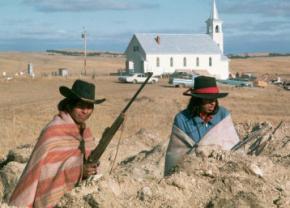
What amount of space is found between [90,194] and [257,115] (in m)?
24.2

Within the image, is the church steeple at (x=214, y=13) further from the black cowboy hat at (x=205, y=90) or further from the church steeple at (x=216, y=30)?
the black cowboy hat at (x=205, y=90)

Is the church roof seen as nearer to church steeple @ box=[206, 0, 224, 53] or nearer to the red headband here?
church steeple @ box=[206, 0, 224, 53]

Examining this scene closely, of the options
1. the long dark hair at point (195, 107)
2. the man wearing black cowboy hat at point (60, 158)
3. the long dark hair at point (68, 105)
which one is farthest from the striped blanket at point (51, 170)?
the long dark hair at point (195, 107)

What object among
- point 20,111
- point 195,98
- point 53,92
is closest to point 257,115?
point 20,111

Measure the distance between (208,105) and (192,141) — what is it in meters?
0.34

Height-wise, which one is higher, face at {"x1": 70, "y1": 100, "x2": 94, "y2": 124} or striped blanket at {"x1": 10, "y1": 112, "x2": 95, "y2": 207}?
face at {"x1": 70, "y1": 100, "x2": 94, "y2": 124}

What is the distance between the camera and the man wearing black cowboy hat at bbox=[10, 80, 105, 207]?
206 inches

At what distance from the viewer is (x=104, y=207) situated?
15.7 feet

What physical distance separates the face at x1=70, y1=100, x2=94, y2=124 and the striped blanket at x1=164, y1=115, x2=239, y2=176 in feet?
3.12

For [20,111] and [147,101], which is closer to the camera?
[20,111]

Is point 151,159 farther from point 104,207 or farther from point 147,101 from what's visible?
point 147,101

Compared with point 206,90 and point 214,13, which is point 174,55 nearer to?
point 214,13

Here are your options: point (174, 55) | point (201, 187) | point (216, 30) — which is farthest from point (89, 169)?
point (216, 30)

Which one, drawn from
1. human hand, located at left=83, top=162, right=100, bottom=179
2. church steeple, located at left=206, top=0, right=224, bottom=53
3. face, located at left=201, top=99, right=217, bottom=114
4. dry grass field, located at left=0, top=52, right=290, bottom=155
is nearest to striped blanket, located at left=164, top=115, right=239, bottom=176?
face, located at left=201, top=99, right=217, bottom=114
